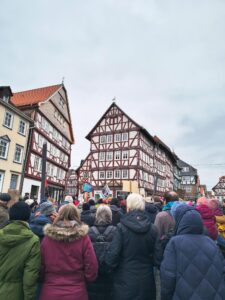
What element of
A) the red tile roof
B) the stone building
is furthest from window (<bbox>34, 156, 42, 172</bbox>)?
the red tile roof

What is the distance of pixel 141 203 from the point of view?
10.6 ft

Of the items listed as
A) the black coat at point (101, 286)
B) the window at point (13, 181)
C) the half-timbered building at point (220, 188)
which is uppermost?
the half-timbered building at point (220, 188)

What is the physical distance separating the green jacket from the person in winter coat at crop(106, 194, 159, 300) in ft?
3.18

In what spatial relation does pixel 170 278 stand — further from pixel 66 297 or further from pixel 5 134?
pixel 5 134

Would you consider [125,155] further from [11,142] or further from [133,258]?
[133,258]

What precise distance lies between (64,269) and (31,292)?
408 millimetres

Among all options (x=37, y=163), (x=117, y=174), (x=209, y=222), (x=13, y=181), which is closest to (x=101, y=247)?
(x=209, y=222)

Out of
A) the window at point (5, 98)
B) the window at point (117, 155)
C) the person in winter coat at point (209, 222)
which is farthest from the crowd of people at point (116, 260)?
the window at point (117, 155)

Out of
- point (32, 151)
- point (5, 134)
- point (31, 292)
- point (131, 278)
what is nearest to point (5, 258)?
point (31, 292)

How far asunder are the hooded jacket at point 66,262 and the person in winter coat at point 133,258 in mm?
472

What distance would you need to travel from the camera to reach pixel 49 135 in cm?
2673

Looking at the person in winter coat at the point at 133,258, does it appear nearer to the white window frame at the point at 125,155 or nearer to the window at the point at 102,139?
the white window frame at the point at 125,155

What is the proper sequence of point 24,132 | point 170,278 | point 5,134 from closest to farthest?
→ point 170,278 → point 5,134 → point 24,132

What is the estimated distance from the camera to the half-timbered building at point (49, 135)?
23.0 metres
